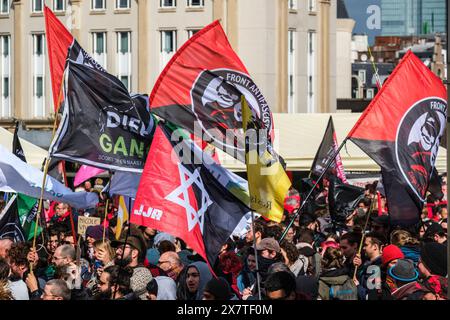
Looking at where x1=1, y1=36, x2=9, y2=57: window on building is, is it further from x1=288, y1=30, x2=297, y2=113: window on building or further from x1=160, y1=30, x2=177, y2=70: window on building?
x1=288, y1=30, x2=297, y2=113: window on building

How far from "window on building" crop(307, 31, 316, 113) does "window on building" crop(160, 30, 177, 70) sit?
6073mm

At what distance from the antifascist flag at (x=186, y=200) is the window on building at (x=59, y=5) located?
45564mm

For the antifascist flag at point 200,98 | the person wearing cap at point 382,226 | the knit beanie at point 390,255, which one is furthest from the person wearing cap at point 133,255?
the person wearing cap at point 382,226

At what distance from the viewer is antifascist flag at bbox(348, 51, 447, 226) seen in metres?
16.8

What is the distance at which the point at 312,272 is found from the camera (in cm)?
1507

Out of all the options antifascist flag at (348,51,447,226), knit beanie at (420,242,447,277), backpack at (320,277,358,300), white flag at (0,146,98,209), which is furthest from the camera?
white flag at (0,146,98,209)

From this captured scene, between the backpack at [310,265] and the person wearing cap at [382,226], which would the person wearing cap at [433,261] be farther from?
the person wearing cap at [382,226]

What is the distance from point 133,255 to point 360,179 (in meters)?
16.1

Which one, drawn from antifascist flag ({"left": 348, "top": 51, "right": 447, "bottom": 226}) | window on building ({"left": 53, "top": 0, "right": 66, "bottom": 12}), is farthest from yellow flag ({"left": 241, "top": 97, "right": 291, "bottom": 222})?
window on building ({"left": 53, "top": 0, "right": 66, "bottom": 12})

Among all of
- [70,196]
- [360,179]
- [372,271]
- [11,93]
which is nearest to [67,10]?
[11,93]

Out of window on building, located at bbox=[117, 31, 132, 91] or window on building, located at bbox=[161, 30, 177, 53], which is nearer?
window on building, located at bbox=[161, 30, 177, 53]

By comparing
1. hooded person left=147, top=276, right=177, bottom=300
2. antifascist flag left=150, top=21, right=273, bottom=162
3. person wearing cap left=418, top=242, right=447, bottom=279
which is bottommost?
hooded person left=147, top=276, right=177, bottom=300

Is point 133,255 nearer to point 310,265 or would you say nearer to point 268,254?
point 268,254
